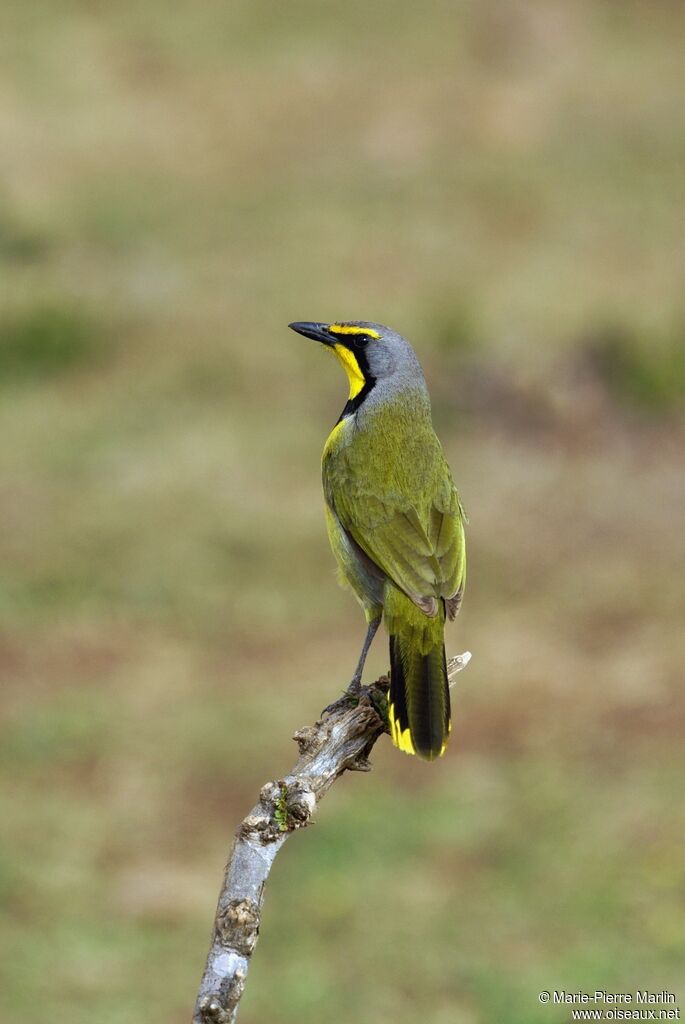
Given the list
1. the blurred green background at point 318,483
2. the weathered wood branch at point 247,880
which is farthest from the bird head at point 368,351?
the blurred green background at point 318,483

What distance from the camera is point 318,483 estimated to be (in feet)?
72.3

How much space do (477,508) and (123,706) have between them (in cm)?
667

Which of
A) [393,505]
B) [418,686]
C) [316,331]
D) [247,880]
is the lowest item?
[247,880]

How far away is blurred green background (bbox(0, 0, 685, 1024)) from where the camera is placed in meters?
13.4

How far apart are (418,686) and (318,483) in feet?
51.2

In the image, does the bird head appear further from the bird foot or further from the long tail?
the bird foot

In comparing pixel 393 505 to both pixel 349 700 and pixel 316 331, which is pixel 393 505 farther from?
pixel 349 700

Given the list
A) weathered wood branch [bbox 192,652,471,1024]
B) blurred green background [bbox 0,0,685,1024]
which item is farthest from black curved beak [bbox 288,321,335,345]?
blurred green background [bbox 0,0,685,1024]

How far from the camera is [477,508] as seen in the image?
22.0 meters

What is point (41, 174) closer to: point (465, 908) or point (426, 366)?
point (426, 366)

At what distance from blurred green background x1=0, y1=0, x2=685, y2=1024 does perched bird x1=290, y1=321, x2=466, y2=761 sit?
5497 mm

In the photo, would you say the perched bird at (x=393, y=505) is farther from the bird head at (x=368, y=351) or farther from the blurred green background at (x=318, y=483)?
the blurred green background at (x=318, y=483)

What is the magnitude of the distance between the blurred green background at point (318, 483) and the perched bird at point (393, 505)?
5497 millimetres

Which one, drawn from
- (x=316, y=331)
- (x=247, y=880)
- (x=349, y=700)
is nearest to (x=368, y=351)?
(x=316, y=331)
